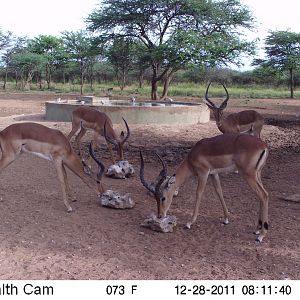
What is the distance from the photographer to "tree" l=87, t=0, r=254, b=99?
23828 mm

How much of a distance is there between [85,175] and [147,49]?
68.0 feet

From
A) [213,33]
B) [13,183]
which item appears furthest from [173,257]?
[213,33]

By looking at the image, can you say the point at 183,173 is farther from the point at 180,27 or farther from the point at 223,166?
the point at 180,27

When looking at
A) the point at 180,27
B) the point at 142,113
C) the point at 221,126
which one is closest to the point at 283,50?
the point at 180,27

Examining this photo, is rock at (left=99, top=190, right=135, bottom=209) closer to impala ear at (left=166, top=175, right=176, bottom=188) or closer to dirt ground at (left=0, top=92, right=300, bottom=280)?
dirt ground at (left=0, top=92, right=300, bottom=280)

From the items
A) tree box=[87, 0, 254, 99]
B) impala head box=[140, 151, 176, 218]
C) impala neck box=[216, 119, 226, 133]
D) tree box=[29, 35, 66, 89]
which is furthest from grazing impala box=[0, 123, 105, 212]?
tree box=[29, 35, 66, 89]

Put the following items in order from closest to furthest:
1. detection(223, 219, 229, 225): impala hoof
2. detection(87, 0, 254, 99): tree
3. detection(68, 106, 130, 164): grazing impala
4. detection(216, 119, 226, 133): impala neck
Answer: detection(223, 219, 229, 225): impala hoof
detection(68, 106, 130, 164): grazing impala
detection(216, 119, 226, 133): impala neck
detection(87, 0, 254, 99): tree

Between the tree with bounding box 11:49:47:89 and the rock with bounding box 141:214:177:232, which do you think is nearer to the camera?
the rock with bounding box 141:214:177:232

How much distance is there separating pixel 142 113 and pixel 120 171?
20.3 feet

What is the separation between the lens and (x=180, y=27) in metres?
25.5

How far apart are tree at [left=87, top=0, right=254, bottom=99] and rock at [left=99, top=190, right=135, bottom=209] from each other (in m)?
18.4

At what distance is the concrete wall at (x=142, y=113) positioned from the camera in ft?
44.0

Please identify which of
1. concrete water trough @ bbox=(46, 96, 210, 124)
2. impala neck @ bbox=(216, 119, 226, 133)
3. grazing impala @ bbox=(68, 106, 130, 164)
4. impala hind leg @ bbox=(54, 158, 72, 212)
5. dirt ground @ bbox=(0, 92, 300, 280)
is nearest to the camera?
dirt ground @ bbox=(0, 92, 300, 280)

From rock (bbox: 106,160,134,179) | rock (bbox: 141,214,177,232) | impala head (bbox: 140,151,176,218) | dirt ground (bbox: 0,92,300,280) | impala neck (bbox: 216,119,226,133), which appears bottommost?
dirt ground (bbox: 0,92,300,280)
